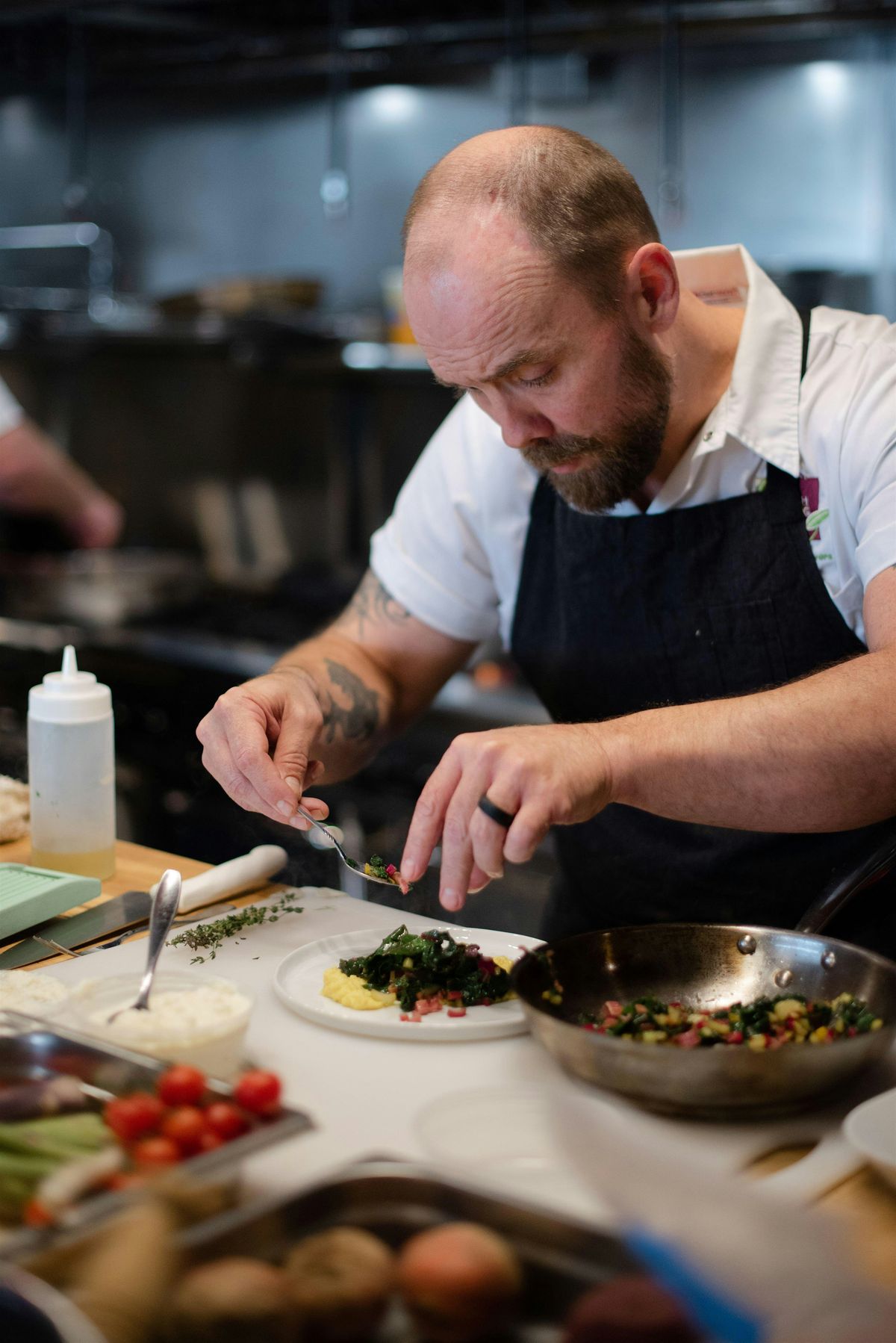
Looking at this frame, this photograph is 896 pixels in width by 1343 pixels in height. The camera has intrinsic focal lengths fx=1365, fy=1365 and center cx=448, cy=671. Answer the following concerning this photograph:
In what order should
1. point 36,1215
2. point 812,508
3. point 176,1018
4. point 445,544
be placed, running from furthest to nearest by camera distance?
point 445,544 → point 812,508 → point 176,1018 → point 36,1215

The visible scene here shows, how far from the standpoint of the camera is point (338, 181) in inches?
154

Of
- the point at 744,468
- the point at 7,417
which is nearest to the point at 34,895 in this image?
the point at 744,468

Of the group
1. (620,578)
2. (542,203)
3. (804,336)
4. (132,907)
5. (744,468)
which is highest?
(542,203)

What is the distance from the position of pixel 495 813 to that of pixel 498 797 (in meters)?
0.01

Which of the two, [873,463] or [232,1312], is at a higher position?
[873,463]

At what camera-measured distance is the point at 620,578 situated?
1.75m

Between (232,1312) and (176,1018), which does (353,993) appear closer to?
(176,1018)

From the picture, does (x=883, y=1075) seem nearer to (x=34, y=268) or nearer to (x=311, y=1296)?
(x=311, y=1296)

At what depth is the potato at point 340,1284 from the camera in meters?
0.72

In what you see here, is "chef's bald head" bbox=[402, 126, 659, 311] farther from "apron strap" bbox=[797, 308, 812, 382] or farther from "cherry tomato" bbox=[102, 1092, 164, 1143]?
"cherry tomato" bbox=[102, 1092, 164, 1143]

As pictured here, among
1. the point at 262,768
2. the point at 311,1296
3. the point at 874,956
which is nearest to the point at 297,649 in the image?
the point at 262,768

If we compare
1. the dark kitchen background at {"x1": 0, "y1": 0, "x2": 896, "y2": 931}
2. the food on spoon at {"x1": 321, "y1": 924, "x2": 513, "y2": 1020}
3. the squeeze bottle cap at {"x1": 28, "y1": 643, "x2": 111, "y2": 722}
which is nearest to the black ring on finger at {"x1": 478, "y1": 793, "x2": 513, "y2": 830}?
the food on spoon at {"x1": 321, "y1": 924, "x2": 513, "y2": 1020}

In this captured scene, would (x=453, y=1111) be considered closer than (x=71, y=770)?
Yes

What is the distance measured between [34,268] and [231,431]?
902 millimetres
